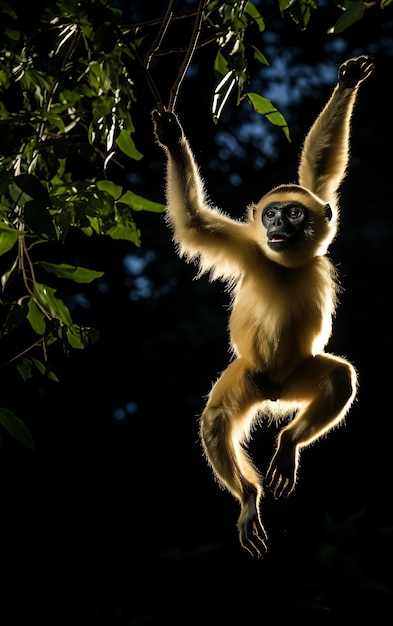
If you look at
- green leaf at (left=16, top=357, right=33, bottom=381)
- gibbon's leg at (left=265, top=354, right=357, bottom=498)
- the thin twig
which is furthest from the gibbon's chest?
the thin twig

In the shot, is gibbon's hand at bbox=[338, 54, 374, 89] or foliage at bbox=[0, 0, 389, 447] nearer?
foliage at bbox=[0, 0, 389, 447]

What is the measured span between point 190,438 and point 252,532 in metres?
7.74

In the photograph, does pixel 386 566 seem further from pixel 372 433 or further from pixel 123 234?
pixel 123 234

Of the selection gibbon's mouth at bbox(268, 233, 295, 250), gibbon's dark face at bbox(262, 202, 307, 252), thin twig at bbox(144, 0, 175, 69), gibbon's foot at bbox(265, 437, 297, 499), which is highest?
thin twig at bbox(144, 0, 175, 69)

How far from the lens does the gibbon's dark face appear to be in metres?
3.29

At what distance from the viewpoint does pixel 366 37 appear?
1241 cm

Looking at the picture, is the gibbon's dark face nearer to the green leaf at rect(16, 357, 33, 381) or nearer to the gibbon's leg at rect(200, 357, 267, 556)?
the gibbon's leg at rect(200, 357, 267, 556)

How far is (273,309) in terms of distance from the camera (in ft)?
11.3

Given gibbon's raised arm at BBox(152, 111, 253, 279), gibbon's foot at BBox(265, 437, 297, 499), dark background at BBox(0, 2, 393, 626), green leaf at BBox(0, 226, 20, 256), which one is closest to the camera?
green leaf at BBox(0, 226, 20, 256)

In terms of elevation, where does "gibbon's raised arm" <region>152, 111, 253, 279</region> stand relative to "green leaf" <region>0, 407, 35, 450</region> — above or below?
above

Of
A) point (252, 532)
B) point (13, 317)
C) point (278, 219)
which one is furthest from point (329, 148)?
point (252, 532)

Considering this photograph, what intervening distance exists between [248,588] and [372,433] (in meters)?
3.26

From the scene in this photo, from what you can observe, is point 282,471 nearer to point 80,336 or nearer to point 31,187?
point 80,336

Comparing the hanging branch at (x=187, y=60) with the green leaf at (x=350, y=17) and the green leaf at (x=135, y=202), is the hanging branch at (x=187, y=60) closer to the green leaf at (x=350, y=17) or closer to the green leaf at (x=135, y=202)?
the green leaf at (x=350, y=17)
